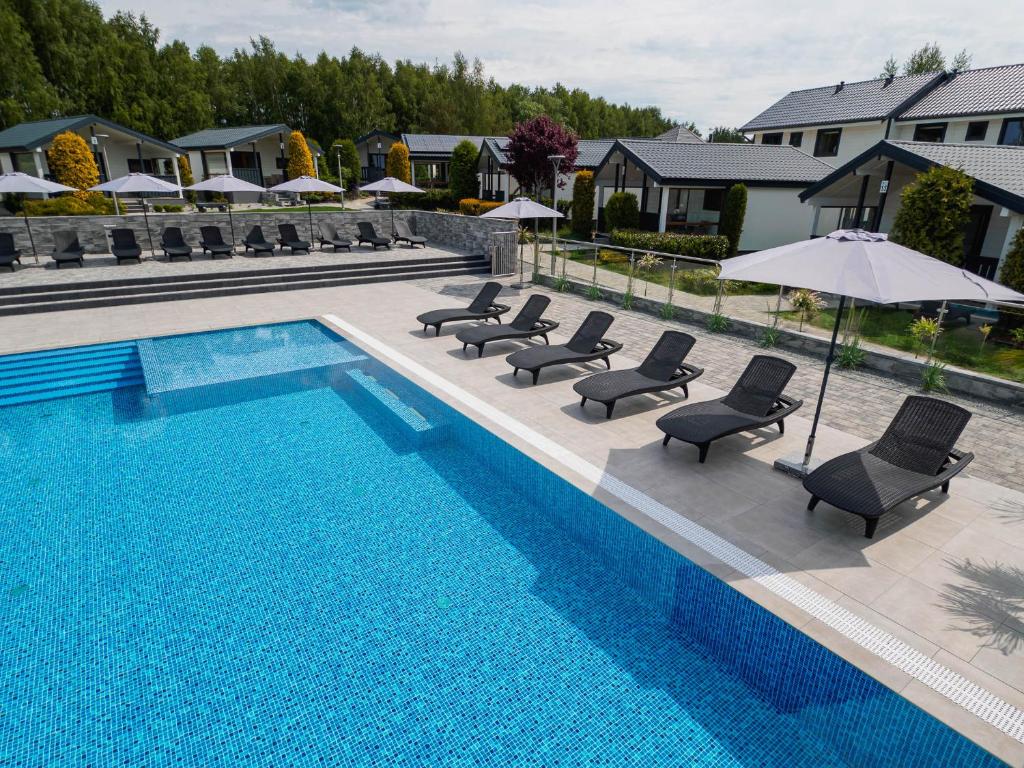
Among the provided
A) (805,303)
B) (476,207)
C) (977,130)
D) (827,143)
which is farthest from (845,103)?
(805,303)

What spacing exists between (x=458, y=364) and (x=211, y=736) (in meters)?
6.72

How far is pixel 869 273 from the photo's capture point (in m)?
5.08

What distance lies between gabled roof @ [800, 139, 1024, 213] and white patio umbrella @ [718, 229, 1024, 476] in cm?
1094

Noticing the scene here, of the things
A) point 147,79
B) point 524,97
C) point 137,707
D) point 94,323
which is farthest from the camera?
point 524,97

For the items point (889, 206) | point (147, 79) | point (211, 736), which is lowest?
point (211, 736)

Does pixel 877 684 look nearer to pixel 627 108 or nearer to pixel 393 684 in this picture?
pixel 393 684

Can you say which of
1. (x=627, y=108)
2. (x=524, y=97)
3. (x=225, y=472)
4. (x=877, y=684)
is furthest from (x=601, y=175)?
(x=627, y=108)

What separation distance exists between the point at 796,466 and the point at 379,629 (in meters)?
4.60

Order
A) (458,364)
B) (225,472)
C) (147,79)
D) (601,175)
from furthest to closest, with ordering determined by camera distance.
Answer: (147,79) < (601,175) < (458,364) < (225,472)

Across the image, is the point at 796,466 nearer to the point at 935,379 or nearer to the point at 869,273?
the point at 869,273

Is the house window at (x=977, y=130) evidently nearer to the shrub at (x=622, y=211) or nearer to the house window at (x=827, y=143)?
the house window at (x=827, y=143)

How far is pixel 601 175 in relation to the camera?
27109 millimetres

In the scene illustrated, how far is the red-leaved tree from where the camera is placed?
95.4 feet

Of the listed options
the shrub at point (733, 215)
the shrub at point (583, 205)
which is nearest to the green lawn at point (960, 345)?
the shrub at point (733, 215)
